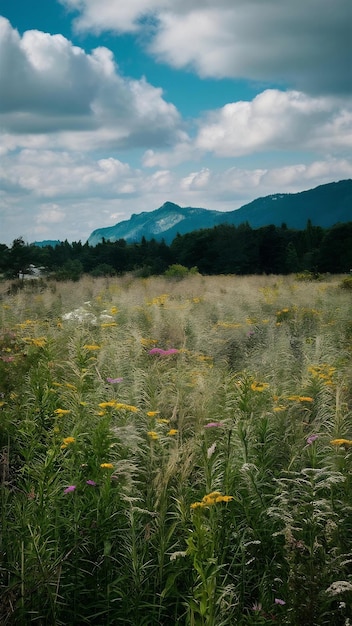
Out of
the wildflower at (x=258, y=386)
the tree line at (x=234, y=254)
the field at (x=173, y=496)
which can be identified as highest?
the tree line at (x=234, y=254)

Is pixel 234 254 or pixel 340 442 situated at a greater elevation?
pixel 234 254

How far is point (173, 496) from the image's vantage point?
392 cm

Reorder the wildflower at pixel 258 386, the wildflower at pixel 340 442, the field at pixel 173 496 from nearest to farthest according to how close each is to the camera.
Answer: the field at pixel 173 496 → the wildflower at pixel 340 442 → the wildflower at pixel 258 386

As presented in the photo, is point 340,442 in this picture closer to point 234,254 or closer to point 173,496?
point 173,496

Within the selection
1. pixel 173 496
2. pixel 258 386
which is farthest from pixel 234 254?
pixel 173 496

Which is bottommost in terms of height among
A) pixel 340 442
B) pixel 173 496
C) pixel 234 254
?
pixel 173 496

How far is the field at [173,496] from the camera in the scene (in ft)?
9.21

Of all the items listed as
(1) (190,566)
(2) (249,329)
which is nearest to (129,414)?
(1) (190,566)

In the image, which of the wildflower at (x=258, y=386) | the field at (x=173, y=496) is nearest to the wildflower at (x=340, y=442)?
the field at (x=173, y=496)

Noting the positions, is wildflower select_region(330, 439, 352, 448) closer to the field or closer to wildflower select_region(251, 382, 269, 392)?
the field

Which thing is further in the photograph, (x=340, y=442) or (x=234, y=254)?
(x=234, y=254)

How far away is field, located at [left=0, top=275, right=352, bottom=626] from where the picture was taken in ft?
9.21

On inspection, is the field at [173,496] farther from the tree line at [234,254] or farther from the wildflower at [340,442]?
the tree line at [234,254]

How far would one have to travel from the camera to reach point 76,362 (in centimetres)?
644
